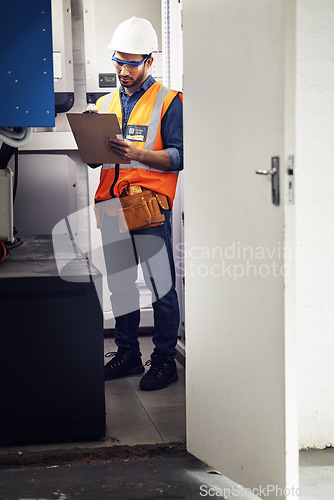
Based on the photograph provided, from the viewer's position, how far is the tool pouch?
2.78m

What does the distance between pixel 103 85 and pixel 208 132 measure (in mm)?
1854

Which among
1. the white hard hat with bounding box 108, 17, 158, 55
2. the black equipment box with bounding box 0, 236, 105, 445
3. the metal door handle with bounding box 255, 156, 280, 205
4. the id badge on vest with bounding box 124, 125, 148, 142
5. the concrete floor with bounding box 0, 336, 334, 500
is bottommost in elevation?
the concrete floor with bounding box 0, 336, 334, 500

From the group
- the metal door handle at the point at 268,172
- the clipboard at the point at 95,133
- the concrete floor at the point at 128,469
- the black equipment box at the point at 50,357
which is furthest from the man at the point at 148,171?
the metal door handle at the point at 268,172

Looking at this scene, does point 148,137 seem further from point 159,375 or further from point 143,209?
point 159,375

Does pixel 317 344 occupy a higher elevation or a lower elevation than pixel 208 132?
lower

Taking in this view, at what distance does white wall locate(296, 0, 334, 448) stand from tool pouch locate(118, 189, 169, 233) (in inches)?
33.7

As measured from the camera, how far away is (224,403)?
73.7 inches

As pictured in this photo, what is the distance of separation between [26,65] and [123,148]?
0.54 m

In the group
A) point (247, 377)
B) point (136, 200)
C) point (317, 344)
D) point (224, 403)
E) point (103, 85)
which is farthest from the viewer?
point (103, 85)

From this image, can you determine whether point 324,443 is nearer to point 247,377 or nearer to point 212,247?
point 247,377

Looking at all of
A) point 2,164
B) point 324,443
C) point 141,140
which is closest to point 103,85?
point 141,140

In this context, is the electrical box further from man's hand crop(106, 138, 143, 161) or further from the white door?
the white door

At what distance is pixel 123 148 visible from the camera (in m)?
2.63

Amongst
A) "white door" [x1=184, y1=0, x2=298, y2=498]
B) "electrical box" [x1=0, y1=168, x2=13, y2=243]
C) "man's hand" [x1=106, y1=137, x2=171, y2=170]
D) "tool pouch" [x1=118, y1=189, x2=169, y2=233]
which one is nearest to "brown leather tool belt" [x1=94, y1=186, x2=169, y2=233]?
"tool pouch" [x1=118, y1=189, x2=169, y2=233]
